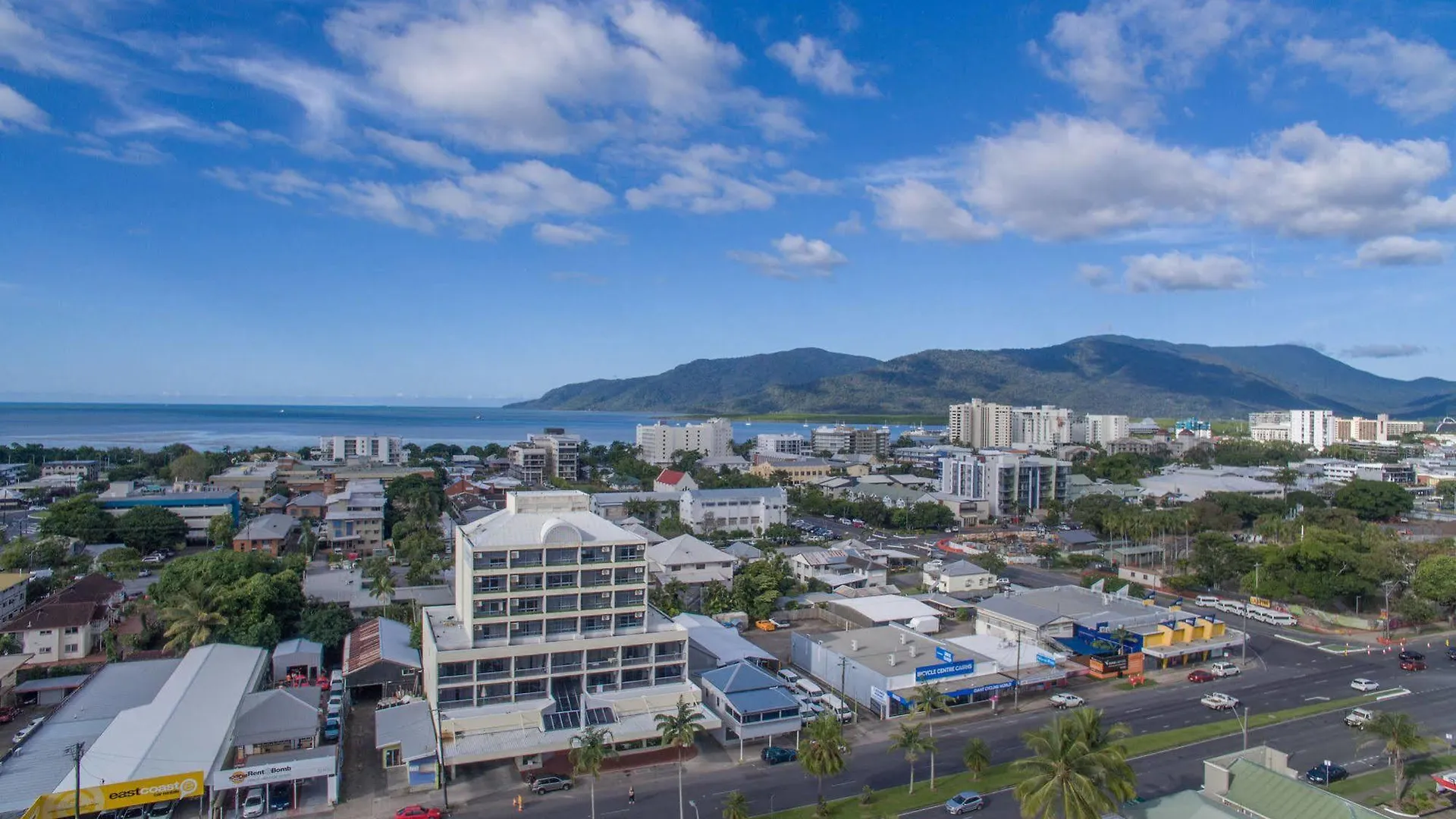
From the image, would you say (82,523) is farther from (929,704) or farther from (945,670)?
(929,704)

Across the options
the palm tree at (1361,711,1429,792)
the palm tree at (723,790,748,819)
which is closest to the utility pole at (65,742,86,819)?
the palm tree at (723,790,748,819)

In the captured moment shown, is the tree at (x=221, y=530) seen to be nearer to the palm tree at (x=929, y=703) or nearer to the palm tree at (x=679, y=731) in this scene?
the palm tree at (x=679, y=731)

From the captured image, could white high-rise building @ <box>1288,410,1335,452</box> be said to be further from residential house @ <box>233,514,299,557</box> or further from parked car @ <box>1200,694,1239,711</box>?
residential house @ <box>233,514,299,557</box>

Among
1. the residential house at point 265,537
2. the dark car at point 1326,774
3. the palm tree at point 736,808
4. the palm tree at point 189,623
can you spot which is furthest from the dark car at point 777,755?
the residential house at point 265,537

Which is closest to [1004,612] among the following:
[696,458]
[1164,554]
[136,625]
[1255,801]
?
[1255,801]

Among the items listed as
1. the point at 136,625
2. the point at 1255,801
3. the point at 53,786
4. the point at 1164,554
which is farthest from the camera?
the point at 1164,554

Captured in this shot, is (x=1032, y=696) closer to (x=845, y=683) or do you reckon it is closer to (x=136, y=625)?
(x=845, y=683)

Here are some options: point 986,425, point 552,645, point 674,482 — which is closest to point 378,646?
point 552,645
